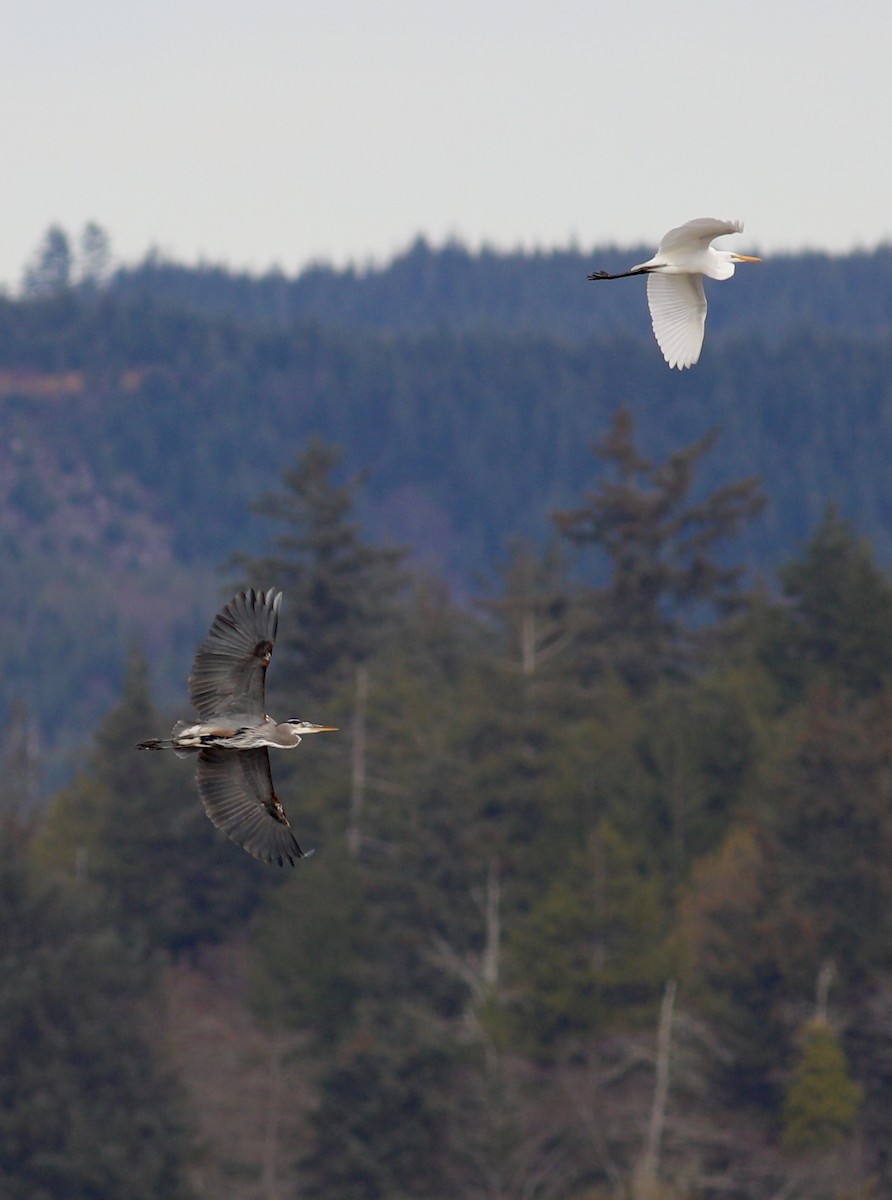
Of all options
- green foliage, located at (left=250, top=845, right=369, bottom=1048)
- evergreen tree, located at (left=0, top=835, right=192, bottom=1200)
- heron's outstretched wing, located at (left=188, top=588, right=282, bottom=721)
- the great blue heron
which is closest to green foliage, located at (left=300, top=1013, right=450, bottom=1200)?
evergreen tree, located at (left=0, top=835, right=192, bottom=1200)

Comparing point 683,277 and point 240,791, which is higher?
point 683,277

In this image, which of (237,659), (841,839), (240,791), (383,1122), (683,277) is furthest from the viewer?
(841,839)

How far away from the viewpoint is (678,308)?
16.6 m

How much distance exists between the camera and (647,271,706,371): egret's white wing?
1611cm

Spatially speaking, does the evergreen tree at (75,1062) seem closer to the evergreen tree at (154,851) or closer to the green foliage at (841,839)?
the evergreen tree at (154,851)

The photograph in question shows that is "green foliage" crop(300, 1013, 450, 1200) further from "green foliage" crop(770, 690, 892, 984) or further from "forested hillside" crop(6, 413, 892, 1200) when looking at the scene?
"green foliage" crop(770, 690, 892, 984)

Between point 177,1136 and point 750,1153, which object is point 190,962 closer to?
point 177,1136

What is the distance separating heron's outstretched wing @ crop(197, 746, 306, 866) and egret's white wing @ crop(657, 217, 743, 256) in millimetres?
4141

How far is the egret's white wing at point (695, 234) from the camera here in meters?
14.9

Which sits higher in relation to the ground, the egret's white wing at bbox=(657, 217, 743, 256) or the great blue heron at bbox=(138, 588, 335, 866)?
the egret's white wing at bbox=(657, 217, 743, 256)

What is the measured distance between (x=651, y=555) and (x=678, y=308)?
63986 mm

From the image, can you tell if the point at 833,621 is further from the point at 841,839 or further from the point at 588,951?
the point at 588,951

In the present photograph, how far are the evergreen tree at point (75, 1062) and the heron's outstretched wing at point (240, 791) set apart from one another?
3837 cm

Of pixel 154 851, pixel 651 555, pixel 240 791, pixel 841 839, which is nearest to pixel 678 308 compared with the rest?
Answer: pixel 240 791
